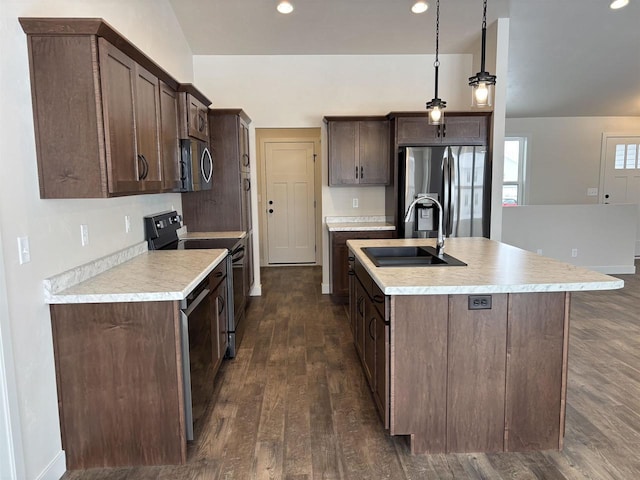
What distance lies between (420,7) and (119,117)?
9.95 ft

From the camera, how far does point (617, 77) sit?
580 cm

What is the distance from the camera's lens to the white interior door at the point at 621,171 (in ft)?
24.4

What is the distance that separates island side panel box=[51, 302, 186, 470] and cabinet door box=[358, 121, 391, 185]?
11.0 ft

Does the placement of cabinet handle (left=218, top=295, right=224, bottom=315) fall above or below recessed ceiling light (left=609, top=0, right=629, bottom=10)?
below

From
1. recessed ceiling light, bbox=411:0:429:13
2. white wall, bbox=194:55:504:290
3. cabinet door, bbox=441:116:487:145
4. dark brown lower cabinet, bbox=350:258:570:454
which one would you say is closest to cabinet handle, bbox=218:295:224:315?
dark brown lower cabinet, bbox=350:258:570:454

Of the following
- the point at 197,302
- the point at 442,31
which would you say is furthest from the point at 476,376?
the point at 442,31

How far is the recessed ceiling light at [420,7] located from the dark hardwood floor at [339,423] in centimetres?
299

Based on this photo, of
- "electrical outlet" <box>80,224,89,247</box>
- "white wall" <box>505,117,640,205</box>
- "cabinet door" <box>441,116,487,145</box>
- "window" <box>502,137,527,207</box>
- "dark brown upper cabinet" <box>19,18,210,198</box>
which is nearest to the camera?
"dark brown upper cabinet" <box>19,18,210,198</box>

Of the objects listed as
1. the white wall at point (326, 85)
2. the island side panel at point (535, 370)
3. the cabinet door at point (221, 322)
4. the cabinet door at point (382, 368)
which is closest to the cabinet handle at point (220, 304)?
the cabinet door at point (221, 322)

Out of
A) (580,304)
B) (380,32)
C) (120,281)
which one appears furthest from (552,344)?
(380,32)

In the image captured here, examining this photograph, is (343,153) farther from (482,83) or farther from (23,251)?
(23,251)

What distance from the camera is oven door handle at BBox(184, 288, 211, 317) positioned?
86.5 inches

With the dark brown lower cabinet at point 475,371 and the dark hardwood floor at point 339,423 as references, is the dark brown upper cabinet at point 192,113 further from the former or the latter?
the dark brown lower cabinet at point 475,371

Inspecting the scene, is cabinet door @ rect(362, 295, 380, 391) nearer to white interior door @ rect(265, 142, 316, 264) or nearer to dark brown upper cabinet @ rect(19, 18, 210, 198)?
dark brown upper cabinet @ rect(19, 18, 210, 198)
